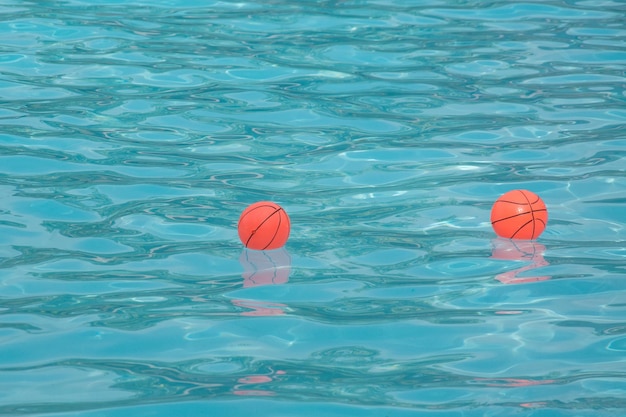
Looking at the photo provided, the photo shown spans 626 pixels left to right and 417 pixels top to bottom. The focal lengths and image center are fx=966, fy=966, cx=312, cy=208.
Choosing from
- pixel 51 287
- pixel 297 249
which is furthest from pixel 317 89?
pixel 51 287

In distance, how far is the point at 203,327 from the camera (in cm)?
519

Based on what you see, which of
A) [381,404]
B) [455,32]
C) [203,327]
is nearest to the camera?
[381,404]

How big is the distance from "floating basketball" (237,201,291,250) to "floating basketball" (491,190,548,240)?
1416 millimetres

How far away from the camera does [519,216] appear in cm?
633

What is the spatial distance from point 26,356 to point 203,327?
0.92 m

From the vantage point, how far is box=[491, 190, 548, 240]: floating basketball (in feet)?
20.8

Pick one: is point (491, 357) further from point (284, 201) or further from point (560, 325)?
point (284, 201)

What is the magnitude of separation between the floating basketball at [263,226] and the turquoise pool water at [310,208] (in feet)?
0.33

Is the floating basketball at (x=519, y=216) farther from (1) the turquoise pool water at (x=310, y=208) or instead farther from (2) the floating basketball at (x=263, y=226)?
(2) the floating basketball at (x=263, y=226)

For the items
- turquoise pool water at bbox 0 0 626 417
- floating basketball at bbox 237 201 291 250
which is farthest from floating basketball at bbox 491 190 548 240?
floating basketball at bbox 237 201 291 250

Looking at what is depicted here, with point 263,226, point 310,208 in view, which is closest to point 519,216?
point 310,208

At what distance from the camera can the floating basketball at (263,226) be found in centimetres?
612

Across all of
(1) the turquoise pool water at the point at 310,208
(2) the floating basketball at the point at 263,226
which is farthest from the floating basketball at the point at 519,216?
(2) the floating basketball at the point at 263,226

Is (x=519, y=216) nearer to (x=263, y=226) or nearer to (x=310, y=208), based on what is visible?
(x=310, y=208)
